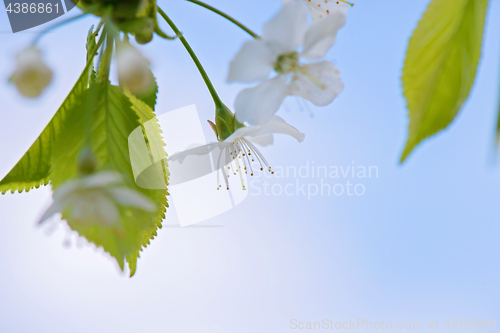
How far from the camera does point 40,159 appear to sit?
13.6 inches

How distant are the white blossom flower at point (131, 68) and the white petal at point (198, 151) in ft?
0.36

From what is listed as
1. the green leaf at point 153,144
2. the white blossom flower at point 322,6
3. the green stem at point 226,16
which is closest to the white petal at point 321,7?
the white blossom flower at point 322,6

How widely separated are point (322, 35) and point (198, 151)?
17cm

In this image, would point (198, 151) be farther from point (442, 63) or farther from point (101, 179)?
point (442, 63)

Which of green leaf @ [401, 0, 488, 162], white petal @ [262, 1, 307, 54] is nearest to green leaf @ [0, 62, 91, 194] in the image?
white petal @ [262, 1, 307, 54]

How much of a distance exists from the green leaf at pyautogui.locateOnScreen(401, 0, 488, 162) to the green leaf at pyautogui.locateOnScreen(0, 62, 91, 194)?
0.82ft

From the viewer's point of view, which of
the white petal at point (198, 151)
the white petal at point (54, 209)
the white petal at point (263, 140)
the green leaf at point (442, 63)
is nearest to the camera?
the green leaf at point (442, 63)

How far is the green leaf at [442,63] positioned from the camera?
0.54ft

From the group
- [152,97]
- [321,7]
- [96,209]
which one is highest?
[321,7]

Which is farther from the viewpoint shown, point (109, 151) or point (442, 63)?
point (109, 151)

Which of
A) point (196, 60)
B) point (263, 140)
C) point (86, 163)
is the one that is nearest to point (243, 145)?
point (263, 140)

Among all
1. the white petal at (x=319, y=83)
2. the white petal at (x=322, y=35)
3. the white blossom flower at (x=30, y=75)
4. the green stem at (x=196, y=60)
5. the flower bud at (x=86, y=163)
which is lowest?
the flower bud at (x=86, y=163)

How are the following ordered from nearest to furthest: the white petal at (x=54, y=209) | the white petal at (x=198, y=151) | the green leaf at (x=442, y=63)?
the green leaf at (x=442, y=63) → the white petal at (x=54, y=209) → the white petal at (x=198, y=151)

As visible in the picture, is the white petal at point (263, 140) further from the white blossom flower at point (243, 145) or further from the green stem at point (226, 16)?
the green stem at point (226, 16)
